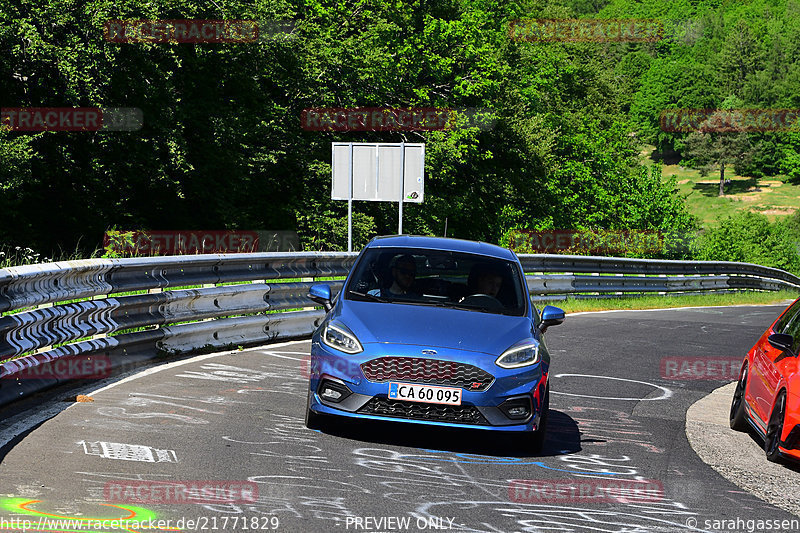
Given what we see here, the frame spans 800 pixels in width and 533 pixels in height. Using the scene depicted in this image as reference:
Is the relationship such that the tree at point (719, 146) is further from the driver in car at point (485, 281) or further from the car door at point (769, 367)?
the driver in car at point (485, 281)

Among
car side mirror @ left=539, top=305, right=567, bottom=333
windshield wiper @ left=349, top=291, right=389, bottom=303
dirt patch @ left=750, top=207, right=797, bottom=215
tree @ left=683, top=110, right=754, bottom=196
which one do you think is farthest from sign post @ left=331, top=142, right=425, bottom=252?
tree @ left=683, top=110, right=754, bottom=196

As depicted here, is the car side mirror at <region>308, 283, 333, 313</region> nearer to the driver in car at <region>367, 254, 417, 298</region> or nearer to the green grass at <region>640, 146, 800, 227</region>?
the driver in car at <region>367, 254, 417, 298</region>

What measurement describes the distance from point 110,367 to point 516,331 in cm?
395

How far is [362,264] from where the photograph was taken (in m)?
8.52

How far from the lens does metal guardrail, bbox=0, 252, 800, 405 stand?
25.5 ft

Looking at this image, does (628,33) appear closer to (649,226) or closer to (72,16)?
(649,226)

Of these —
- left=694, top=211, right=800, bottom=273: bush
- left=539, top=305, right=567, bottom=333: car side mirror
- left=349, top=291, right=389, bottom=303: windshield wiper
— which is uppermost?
left=349, top=291, right=389, bottom=303: windshield wiper

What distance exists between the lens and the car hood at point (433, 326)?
23.9 feet

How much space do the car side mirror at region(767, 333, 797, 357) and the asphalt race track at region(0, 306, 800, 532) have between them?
863mm

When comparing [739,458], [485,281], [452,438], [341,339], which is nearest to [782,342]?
[739,458]

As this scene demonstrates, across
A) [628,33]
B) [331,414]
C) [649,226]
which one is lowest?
[649,226]

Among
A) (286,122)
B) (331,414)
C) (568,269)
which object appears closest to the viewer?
(331,414)

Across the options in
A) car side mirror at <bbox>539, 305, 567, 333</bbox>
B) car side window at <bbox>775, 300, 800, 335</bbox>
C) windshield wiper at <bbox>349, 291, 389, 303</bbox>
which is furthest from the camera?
car side window at <bbox>775, 300, 800, 335</bbox>

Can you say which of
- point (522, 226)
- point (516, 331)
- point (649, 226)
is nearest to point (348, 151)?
point (516, 331)
